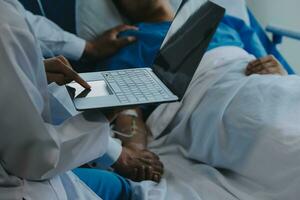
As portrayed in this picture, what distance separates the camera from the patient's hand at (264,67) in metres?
1.53

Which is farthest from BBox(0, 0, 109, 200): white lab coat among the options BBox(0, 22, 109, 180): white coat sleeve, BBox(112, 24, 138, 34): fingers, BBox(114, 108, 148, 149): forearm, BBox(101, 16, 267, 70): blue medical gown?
BBox(112, 24, 138, 34): fingers

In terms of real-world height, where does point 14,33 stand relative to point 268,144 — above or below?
above

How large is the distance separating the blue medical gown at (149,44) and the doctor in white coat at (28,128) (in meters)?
0.93

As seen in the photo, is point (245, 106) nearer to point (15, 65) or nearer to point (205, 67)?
point (205, 67)

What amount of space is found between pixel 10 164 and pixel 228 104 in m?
0.77

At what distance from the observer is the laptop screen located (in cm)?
96

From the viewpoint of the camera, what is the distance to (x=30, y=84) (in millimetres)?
700

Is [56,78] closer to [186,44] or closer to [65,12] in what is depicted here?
[186,44]

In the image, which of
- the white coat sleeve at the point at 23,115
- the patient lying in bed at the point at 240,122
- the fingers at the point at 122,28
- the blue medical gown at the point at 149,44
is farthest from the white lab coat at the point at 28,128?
the fingers at the point at 122,28

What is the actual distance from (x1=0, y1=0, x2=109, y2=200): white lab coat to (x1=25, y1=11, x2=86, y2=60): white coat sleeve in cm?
98

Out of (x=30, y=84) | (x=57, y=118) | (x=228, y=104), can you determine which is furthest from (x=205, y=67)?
(x=30, y=84)

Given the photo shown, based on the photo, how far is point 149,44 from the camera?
5.98ft

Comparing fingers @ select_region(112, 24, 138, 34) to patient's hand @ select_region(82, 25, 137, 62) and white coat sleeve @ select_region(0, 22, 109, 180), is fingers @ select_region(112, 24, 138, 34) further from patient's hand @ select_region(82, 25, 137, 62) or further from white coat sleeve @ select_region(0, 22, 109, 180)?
white coat sleeve @ select_region(0, 22, 109, 180)

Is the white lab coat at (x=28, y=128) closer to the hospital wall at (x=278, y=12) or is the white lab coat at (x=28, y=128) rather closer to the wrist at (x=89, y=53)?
the wrist at (x=89, y=53)
